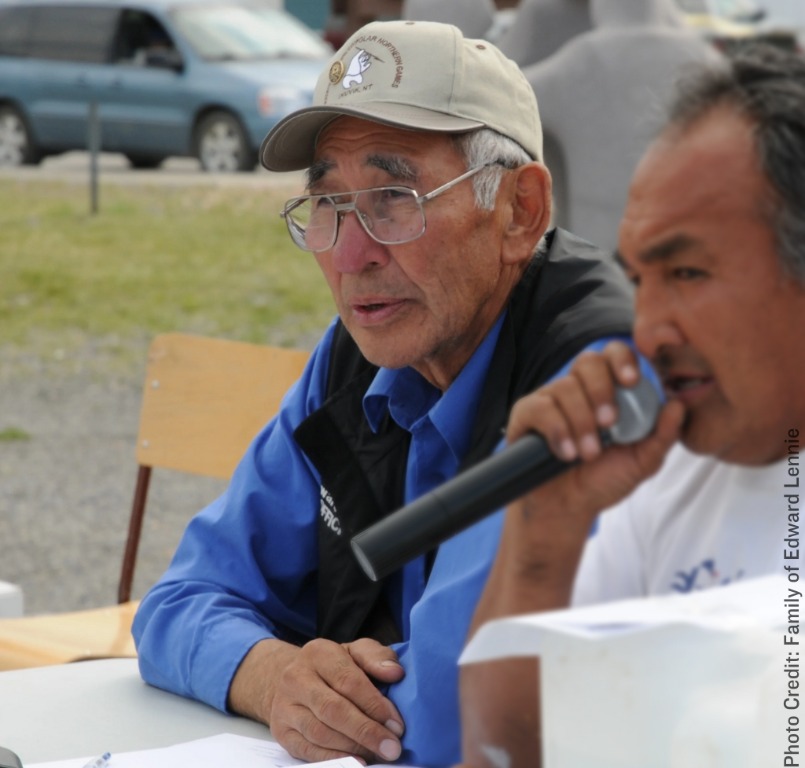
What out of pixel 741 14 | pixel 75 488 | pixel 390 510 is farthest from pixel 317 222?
pixel 741 14

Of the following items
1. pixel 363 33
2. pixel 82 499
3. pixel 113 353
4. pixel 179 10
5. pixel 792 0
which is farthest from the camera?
pixel 792 0

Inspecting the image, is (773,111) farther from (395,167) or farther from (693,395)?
(395,167)

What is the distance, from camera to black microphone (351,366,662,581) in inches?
33.9

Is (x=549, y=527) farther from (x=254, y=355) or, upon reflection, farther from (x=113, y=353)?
(x=113, y=353)

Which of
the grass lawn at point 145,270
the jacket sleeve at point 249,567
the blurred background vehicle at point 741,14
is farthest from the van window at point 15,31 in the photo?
the jacket sleeve at point 249,567

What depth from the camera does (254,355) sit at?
3.16 metres

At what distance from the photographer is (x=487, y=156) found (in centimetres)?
177

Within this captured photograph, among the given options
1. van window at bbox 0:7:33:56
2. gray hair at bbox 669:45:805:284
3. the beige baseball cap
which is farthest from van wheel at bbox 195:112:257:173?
gray hair at bbox 669:45:805:284

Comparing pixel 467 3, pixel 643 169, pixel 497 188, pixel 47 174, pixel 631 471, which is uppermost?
pixel 643 169

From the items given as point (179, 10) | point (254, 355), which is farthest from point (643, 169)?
point (179, 10)

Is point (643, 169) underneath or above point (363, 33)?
above

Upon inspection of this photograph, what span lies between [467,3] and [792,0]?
16200 mm

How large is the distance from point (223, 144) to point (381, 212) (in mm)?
10533

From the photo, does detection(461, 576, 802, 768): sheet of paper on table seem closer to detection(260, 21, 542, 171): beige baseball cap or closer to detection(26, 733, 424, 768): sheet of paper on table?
detection(26, 733, 424, 768): sheet of paper on table
